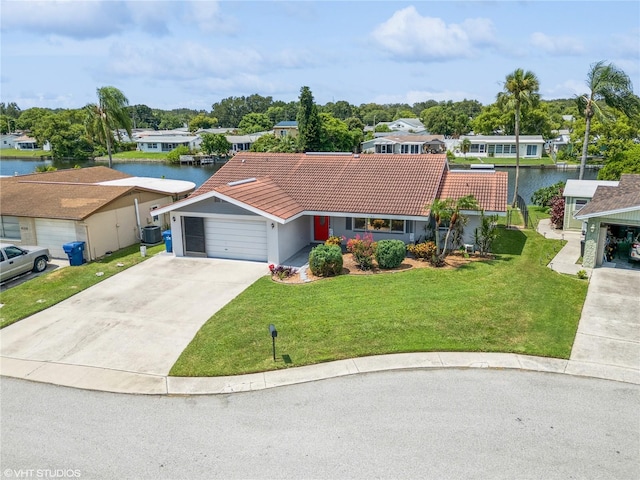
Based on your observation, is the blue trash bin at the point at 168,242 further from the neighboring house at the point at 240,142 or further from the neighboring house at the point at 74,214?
the neighboring house at the point at 240,142

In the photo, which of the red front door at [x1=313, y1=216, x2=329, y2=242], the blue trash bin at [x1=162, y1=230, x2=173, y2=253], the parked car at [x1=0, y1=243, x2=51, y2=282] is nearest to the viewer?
the parked car at [x1=0, y1=243, x2=51, y2=282]

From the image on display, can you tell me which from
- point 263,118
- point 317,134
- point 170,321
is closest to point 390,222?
point 170,321

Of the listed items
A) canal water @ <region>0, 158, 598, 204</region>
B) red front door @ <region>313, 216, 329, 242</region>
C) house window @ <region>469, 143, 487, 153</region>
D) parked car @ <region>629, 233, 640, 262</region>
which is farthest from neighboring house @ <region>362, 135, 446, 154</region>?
parked car @ <region>629, 233, 640, 262</region>

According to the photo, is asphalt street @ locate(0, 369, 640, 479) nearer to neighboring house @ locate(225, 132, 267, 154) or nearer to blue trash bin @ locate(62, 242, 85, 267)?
blue trash bin @ locate(62, 242, 85, 267)

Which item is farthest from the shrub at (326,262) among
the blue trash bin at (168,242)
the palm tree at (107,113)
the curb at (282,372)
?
the palm tree at (107,113)

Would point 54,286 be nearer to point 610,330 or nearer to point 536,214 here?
point 610,330

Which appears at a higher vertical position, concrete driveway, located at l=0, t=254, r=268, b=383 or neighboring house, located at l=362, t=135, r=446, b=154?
neighboring house, located at l=362, t=135, r=446, b=154

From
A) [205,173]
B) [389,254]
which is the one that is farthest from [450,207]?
[205,173]
